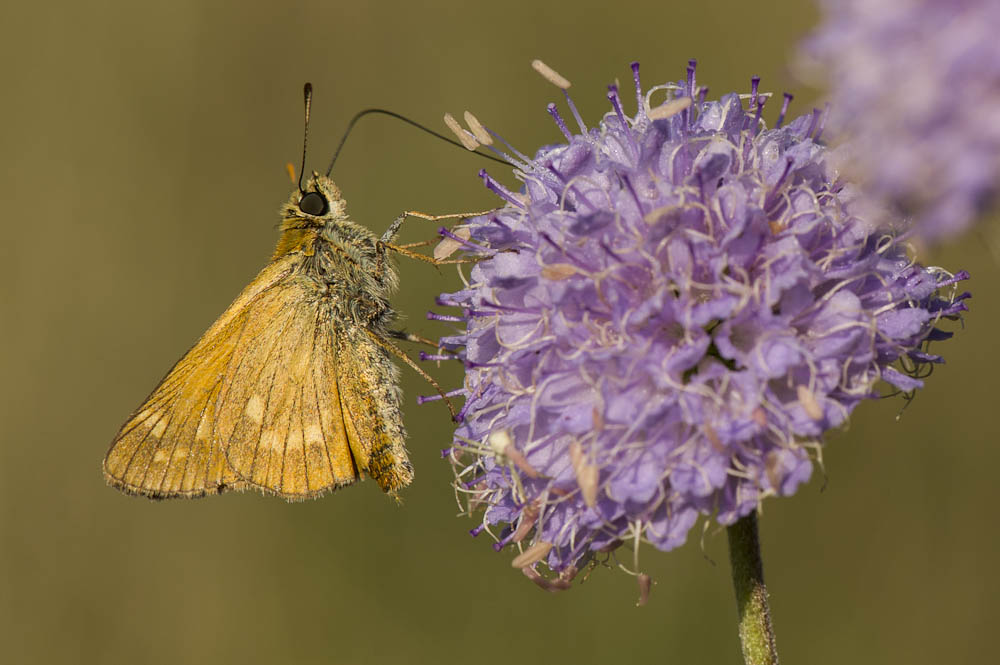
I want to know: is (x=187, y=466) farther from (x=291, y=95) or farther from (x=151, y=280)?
(x=291, y=95)

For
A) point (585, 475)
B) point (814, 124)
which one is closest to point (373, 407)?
point (585, 475)

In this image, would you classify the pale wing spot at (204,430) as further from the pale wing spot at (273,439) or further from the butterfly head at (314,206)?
the butterfly head at (314,206)

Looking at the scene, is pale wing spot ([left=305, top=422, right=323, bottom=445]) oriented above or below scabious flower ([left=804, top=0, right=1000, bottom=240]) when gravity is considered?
above

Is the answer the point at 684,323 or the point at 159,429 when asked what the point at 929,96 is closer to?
the point at 684,323

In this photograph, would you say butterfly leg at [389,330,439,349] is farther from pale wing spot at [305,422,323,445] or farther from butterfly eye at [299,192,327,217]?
butterfly eye at [299,192,327,217]

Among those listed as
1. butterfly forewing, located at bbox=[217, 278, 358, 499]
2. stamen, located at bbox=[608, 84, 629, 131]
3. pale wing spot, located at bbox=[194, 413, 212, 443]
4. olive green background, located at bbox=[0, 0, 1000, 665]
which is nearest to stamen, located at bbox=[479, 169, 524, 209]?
stamen, located at bbox=[608, 84, 629, 131]

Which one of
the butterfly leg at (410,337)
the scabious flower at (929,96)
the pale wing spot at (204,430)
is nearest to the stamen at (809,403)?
the scabious flower at (929,96)

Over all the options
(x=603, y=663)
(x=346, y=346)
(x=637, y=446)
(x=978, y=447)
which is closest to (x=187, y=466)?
(x=346, y=346)
